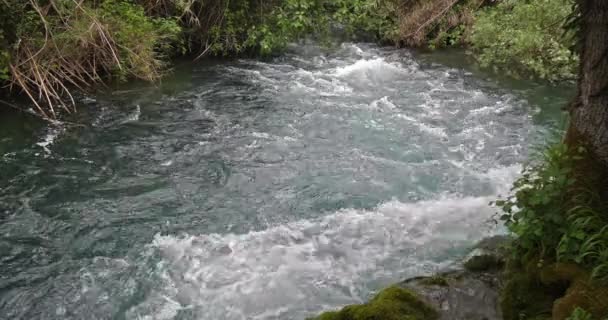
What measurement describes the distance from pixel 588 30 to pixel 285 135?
19.0 feet

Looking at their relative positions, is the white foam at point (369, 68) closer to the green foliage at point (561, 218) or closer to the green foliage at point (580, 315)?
the green foliage at point (561, 218)

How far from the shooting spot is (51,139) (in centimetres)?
900

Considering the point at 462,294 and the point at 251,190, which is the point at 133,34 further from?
the point at 462,294

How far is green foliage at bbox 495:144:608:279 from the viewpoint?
150 inches

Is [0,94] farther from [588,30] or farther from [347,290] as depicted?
[588,30]

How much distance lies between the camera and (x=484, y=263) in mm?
4738

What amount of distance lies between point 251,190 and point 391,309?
3.86m

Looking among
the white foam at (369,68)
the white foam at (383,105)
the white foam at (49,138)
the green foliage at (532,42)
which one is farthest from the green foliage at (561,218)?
the white foam at (369,68)

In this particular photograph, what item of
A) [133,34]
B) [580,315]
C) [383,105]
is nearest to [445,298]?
[580,315]

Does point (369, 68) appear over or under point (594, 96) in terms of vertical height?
under

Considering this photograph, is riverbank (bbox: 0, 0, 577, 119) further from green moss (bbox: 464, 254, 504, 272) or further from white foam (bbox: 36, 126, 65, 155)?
green moss (bbox: 464, 254, 504, 272)

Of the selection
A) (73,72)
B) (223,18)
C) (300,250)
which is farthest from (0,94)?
(300,250)

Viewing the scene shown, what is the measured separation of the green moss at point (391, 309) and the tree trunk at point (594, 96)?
1.49 meters

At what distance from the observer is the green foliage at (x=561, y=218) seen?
381 centimetres
